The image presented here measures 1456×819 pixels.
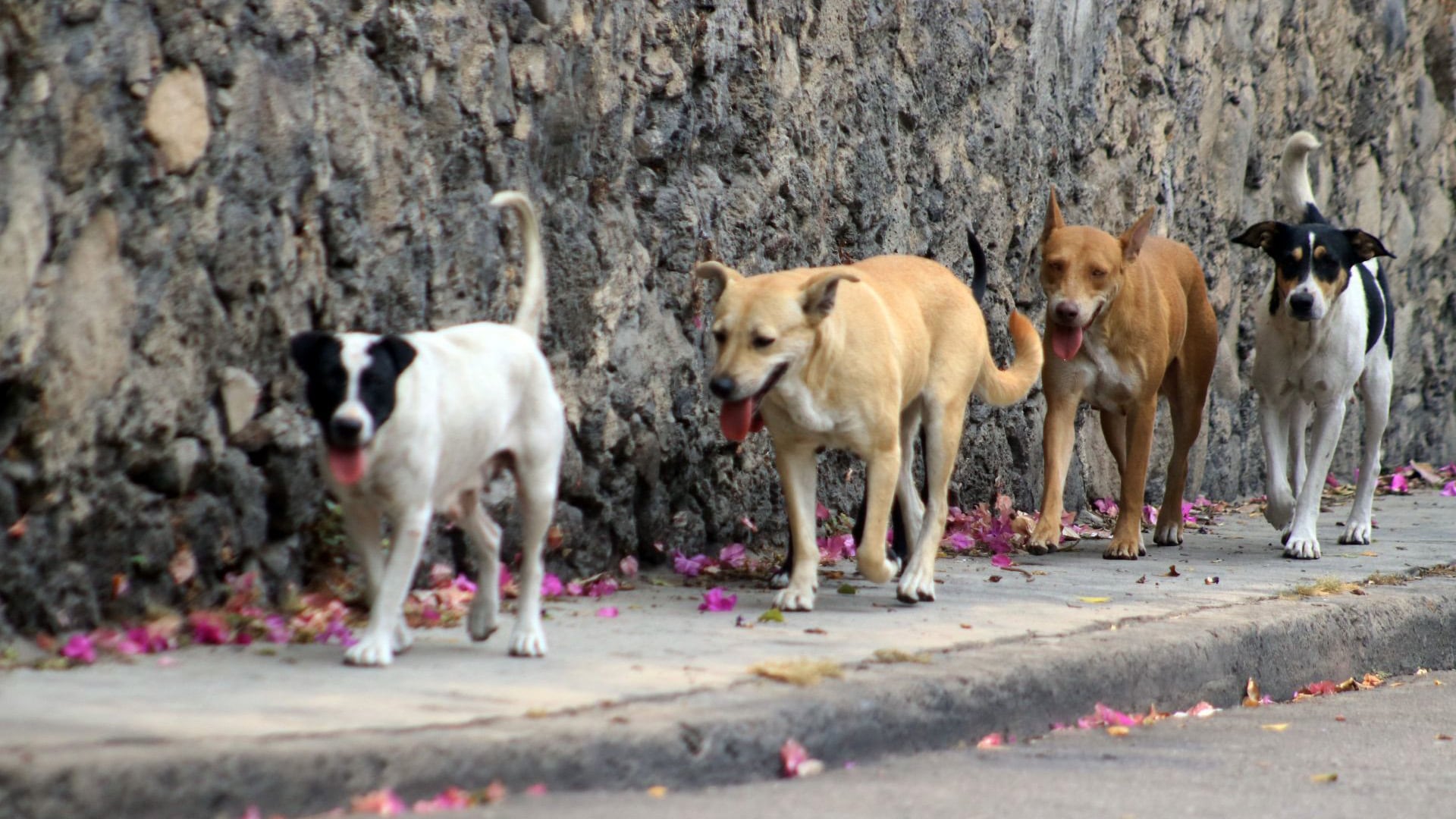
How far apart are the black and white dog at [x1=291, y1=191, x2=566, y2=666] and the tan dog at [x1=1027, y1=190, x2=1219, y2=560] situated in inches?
140

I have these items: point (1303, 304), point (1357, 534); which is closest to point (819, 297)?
point (1303, 304)

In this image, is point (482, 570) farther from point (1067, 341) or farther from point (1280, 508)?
point (1280, 508)

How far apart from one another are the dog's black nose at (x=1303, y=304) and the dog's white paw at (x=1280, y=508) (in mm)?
967

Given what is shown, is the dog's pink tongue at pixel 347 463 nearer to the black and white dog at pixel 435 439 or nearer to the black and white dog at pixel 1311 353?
the black and white dog at pixel 435 439

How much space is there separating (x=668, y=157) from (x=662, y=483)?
1323 millimetres

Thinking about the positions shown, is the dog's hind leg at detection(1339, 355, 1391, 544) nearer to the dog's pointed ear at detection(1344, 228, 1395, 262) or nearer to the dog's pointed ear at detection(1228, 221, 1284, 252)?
the dog's pointed ear at detection(1344, 228, 1395, 262)

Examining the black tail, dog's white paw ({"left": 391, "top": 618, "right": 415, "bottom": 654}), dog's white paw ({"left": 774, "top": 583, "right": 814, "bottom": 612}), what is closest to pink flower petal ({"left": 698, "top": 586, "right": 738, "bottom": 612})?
dog's white paw ({"left": 774, "top": 583, "right": 814, "bottom": 612})

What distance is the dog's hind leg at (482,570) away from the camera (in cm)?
445

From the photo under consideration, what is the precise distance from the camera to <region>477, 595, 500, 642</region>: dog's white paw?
175 inches

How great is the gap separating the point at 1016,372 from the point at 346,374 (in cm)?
330

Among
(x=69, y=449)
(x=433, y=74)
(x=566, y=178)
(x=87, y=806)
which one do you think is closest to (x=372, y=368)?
(x=69, y=449)

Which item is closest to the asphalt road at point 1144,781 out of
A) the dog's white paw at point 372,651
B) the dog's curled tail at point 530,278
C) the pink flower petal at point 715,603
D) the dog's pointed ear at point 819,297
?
the dog's white paw at point 372,651

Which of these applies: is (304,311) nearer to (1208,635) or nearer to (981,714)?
(981,714)

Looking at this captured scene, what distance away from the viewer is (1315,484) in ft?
25.3
